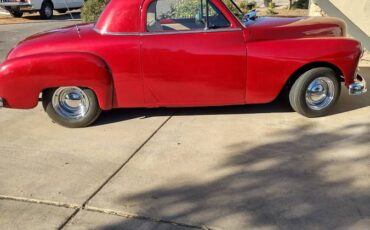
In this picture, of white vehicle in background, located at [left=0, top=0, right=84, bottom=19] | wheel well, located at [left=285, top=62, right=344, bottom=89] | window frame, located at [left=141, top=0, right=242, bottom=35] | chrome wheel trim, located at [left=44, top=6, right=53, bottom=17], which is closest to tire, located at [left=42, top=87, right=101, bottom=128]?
window frame, located at [left=141, top=0, right=242, bottom=35]

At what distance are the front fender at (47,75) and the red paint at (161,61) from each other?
0.01 metres

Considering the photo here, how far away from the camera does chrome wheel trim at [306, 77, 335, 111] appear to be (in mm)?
5403

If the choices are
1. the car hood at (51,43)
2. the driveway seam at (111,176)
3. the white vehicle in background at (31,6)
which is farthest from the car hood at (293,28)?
the white vehicle in background at (31,6)

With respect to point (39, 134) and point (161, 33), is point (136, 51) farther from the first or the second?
point (39, 134)

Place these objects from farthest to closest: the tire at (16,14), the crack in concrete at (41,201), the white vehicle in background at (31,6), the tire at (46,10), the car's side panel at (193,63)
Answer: the tire at (16,14)
the tire at (46,10)
the white vehicle in background at (31,6)
the car's side panel at (193,63)
the crack in concrete at (41,201)

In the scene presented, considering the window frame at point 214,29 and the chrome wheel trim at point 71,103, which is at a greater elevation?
the window frame at point 214,29

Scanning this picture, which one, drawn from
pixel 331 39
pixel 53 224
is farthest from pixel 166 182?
pixel 331 39

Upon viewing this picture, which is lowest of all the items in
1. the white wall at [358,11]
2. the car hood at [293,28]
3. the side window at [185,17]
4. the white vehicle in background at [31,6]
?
the white vehicle in background at [31,6]

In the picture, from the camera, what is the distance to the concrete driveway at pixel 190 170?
11.3 ft

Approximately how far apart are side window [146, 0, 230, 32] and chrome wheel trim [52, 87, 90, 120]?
114 cm

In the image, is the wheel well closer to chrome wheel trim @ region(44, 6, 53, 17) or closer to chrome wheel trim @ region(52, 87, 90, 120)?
chrome wheel trim @ region(52, 87, 90, 120)

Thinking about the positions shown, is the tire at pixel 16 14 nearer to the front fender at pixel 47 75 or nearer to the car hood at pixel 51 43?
the car hood at pixel 51 43

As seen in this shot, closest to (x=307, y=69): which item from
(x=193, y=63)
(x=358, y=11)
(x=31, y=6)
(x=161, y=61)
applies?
(x=193, y=63)

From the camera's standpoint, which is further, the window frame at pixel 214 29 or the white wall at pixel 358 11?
the white wall at pixel 358 11
